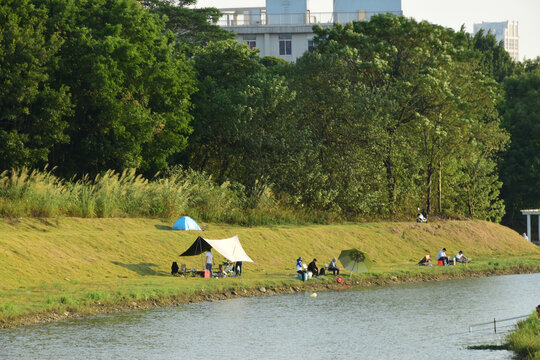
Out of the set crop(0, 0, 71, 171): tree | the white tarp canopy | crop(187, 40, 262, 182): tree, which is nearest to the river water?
the white tarp canopy

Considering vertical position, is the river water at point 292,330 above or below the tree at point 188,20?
below

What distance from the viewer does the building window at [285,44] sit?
101250mm

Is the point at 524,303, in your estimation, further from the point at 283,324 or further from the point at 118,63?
the point at 118,63

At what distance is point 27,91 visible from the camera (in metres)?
43.9

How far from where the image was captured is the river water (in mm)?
22984

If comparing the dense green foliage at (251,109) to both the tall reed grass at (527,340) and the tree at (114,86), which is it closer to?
the tree at (114,86)

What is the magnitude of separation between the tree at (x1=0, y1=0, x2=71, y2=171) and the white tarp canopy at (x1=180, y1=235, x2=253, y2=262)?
11826mm

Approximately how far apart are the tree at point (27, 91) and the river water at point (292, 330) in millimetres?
17526

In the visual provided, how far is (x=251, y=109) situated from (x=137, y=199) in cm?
1232

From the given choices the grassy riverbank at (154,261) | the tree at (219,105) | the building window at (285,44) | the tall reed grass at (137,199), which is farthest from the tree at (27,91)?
the building window at (285,44)

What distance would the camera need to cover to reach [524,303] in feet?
113

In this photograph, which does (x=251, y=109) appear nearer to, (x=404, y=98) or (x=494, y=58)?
(x=404, y=98)

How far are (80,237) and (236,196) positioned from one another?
15.7 meters

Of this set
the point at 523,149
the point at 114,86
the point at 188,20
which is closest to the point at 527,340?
the point at 114,86
